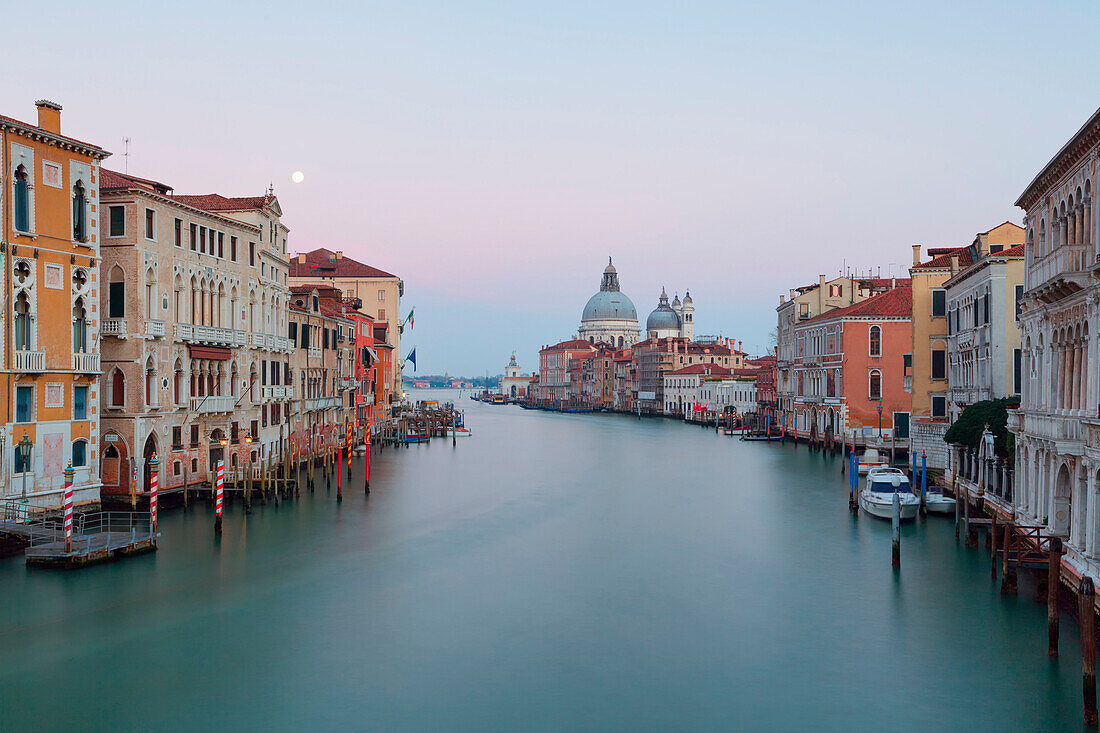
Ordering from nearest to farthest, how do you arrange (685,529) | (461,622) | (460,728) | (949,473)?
(460,728), (461,622), (685,529), (949,473)

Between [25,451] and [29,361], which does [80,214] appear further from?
[25,451]

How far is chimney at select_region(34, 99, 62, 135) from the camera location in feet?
66.3

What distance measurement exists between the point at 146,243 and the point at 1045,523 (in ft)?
65.9

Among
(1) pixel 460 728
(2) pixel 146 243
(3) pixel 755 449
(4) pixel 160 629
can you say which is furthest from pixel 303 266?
(1) pixel 460 728

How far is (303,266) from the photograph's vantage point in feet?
186

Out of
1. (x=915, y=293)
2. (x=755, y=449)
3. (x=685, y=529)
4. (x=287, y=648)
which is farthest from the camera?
(x=755, y=449)

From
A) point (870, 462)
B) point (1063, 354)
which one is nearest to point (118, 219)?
point (1063, 354)

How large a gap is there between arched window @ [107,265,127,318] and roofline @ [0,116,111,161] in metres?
2.95

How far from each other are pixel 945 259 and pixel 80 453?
28.3 m

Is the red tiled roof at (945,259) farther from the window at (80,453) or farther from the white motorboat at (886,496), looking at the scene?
the window at (80,453)

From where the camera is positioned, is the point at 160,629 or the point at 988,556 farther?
the point at 988,556

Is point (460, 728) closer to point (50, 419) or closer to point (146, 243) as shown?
point (50, 419)

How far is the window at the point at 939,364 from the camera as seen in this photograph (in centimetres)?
3431

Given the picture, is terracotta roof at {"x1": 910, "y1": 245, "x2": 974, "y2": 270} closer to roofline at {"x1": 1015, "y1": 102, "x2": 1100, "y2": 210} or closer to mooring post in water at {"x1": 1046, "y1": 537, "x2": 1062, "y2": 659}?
roofline at {"x1": 1015, "y1": 102, "x2": 1100, "y2": 210}
